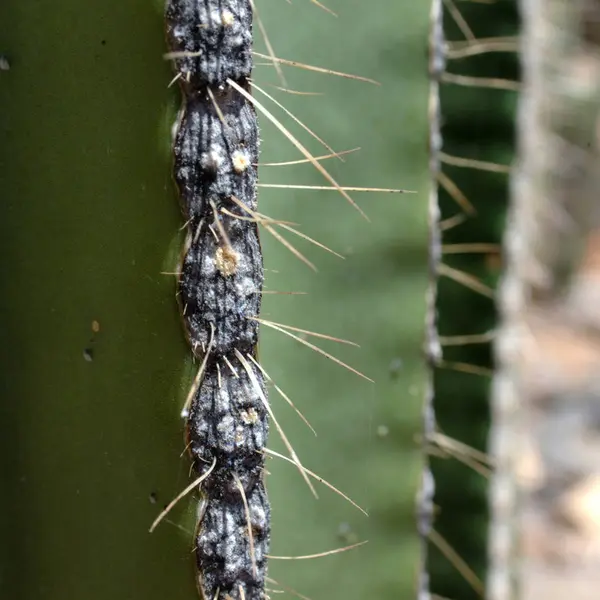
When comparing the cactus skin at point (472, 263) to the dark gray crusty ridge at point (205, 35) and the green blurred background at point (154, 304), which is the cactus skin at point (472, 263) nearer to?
the green blurred background at point (154, 304)

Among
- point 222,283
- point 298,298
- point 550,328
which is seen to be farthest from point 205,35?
point 550,328

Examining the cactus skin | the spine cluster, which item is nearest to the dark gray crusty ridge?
the spine cluster

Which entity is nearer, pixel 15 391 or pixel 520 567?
pixel 15 391

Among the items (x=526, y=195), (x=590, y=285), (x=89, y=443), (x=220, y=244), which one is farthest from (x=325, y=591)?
(x=590, y=285)

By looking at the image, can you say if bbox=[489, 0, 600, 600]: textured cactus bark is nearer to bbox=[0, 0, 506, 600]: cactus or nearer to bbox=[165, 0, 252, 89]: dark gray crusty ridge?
bbox=[0, 0, 506, 600]: cactus

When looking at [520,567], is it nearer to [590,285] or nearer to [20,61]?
[20,61]

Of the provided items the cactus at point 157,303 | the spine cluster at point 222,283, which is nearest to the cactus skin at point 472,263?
the cactus at point 157,303

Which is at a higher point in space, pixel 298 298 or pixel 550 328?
pixel 298 298

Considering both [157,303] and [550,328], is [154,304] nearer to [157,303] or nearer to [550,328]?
[157,303]
